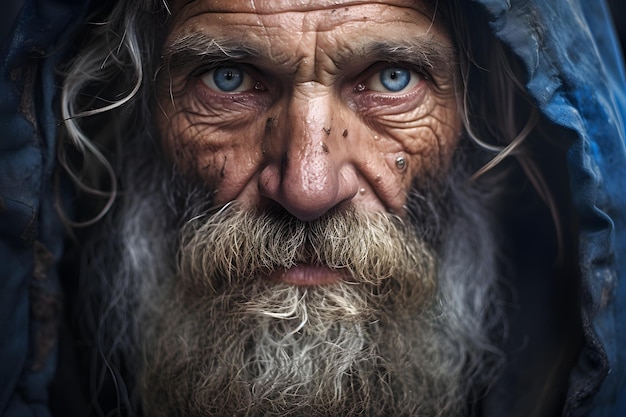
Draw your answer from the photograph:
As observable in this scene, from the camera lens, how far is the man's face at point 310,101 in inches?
56.5

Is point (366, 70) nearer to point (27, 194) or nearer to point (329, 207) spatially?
point (329, 207)

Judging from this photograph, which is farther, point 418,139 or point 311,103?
point 418,139

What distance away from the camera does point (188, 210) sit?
1.69 m

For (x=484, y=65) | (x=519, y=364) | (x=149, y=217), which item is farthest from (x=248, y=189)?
(x=519, y=364)

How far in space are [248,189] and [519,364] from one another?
81 centimetres

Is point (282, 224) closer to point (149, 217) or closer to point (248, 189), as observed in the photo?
point (248, 189)

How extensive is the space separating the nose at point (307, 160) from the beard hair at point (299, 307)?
2.7 inches

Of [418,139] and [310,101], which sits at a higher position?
[310,101]

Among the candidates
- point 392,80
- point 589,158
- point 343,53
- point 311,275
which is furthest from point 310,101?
point 589,158

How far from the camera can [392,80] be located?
1.57 meters

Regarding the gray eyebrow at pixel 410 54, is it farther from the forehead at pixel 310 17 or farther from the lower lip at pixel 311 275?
the lower lip at pixel 311 275

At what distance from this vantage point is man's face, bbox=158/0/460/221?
1.43m

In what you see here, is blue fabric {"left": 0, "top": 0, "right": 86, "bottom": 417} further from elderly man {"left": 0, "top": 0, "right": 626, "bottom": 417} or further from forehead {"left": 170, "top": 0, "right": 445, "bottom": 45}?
forehead {"left": 170, "top": 0, "right": 445, "bottom": 45}

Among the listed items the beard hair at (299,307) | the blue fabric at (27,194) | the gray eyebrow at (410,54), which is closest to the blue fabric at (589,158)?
the gray eyebrow at (410,54)
